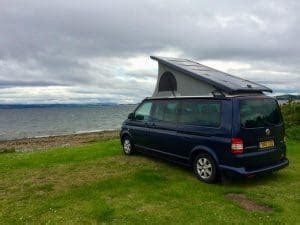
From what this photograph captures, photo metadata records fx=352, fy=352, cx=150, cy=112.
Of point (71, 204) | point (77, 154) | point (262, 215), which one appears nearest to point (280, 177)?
point (262, 215)

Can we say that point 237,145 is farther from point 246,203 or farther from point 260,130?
point 246,203

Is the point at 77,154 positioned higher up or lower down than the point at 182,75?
lower down

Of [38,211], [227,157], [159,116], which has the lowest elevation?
[38,211]

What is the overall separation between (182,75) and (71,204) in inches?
177

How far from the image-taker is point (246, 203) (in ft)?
22.5

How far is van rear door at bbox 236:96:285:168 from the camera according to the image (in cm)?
759

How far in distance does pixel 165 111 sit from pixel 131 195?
303 centimetres

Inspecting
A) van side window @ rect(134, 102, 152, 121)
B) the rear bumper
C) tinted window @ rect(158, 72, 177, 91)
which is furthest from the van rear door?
van side window @ rect(134, 102, 152, 121)

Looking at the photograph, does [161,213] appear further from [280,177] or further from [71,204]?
[280,177]

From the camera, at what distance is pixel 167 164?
10195mm

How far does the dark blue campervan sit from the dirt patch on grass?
19.8 inches

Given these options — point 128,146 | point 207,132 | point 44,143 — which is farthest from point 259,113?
point 44,143

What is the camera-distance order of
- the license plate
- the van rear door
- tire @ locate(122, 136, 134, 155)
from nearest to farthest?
the van rear door → the license plate → tire @ locate(122, 136, 134, 155)

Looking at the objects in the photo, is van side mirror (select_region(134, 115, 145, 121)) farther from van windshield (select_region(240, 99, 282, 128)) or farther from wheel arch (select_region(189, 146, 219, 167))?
van windshield (select_region(240, 99, 282, 128))
